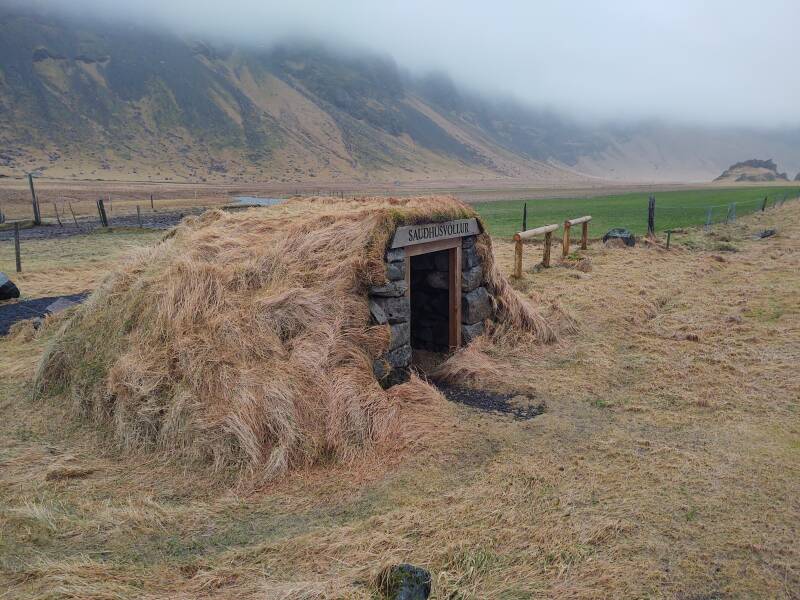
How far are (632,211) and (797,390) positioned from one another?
37.8m

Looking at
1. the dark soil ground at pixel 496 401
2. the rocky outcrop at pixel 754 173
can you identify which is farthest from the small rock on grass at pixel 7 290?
the rocky outcrop at pixel 754 173

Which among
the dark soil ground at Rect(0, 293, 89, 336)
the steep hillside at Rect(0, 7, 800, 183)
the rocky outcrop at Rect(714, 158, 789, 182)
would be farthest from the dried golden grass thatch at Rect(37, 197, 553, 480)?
the rocky outcrop at Rect(714, 158, 789, 182)

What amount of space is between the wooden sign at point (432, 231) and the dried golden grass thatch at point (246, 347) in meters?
0.15

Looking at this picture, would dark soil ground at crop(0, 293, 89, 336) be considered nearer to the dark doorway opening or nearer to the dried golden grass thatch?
the dried golden grass thatch

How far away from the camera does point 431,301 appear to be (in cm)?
1067

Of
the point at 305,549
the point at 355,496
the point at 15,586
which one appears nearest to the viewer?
the point at 15,586

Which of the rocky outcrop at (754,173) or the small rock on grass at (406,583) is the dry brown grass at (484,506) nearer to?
the small rock on grass at (406,583)

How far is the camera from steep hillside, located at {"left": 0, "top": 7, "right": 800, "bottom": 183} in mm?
90062

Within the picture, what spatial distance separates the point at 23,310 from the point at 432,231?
969 cm

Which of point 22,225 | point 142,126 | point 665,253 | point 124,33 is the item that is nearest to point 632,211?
point 665,253

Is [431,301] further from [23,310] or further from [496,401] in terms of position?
[23,310]

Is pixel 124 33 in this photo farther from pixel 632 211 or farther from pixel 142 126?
pixel 632 211

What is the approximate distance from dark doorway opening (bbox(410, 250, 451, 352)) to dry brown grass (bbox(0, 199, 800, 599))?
1.43 meters

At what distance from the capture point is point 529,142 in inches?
7559
